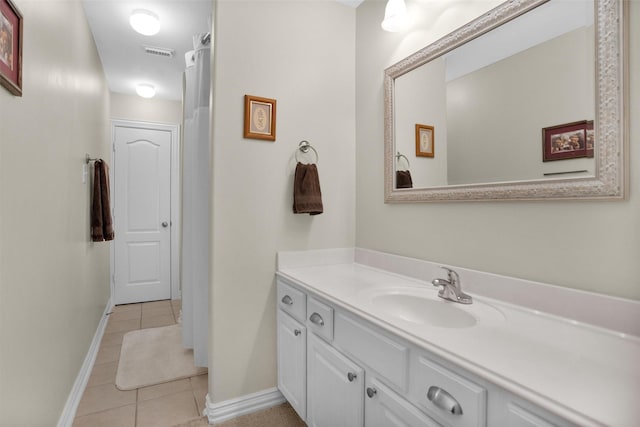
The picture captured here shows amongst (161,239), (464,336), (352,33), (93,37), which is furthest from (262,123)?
(161,239)

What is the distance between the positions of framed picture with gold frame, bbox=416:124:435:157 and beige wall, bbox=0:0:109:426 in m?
1.67

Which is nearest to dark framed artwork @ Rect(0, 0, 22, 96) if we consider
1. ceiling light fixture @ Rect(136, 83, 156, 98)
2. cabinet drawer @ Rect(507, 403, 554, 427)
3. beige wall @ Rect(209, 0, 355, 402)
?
beige wall @ Rect(209, 0, 355, 402)

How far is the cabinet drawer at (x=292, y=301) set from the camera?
1.66 metres

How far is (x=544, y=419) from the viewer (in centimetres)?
68

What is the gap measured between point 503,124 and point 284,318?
1422mm

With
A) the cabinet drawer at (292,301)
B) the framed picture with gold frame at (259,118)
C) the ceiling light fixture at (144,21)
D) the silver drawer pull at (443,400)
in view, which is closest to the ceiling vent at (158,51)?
the ceiling light fixture at (144,21)

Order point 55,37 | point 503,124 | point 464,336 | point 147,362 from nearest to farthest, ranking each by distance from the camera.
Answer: point 464,336, point 503,124, point 55,37, point 147,362

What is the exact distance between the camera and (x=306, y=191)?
76.0 inches

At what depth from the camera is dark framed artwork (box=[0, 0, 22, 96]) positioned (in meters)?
1.01

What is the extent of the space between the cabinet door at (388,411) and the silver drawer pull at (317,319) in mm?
353

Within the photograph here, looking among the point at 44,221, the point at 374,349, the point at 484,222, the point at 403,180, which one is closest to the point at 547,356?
the point at 374,349

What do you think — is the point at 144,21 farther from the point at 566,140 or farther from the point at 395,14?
the point at 566,140

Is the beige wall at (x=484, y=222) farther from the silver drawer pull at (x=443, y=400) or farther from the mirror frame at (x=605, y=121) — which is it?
the silver drawer pull at (x=443, y=400)

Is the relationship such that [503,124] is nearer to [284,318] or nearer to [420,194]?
[420,194]
